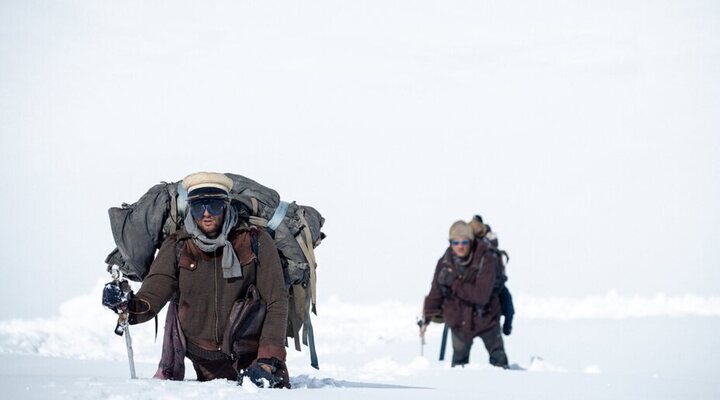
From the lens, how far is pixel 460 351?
13.8 metres

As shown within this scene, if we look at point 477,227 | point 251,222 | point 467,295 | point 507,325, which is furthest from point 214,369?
point 507,325

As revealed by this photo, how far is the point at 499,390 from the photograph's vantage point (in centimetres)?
879

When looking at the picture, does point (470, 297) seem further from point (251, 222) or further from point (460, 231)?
point (251, 222)

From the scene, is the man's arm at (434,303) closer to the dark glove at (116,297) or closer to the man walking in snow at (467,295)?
the man walking in snow at (467,295)

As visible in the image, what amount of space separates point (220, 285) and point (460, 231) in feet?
21.4

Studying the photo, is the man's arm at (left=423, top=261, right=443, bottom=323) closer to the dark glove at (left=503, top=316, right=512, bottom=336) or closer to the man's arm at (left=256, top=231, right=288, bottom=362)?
the dark glove at (left=503, top=316, right=512, bottom=336)

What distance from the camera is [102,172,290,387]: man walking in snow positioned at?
7039 mm

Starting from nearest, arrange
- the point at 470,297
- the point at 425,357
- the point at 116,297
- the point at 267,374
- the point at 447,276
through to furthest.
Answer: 1. the point at 116,297
2. the point at 267,374
3. the point at 470,297
4. the point at 447,276
5. the point at 425,357

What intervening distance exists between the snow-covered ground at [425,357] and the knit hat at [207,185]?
111 cm

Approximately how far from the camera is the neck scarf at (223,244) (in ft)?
23.0

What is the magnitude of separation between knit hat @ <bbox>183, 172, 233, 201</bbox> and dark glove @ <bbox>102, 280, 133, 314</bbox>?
0.67 m

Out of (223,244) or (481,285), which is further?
(481,285)

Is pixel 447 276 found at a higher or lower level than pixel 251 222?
higher

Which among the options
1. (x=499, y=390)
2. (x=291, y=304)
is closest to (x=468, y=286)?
(x=499, y=390)
